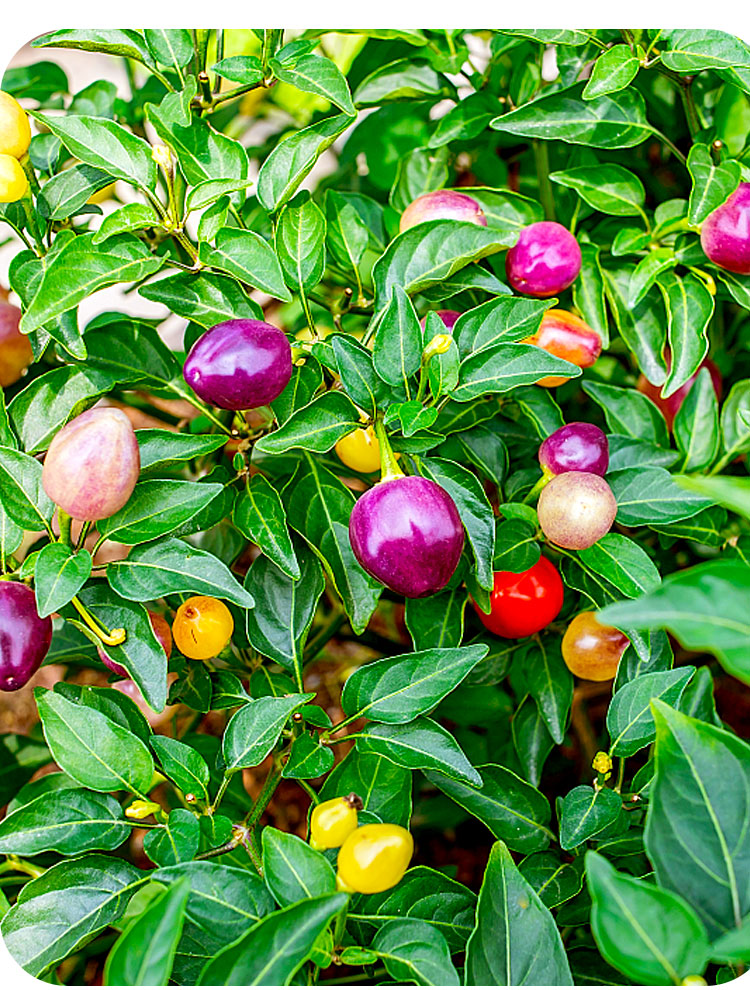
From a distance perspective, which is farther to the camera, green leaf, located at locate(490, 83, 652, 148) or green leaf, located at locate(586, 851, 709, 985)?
green leaf, located at locate(490, 83, 652, 148)

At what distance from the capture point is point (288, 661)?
794 mm

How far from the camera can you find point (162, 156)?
0.71 metres

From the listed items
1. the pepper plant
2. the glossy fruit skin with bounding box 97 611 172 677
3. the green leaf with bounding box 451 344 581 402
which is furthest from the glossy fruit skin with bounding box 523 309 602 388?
the glossy fruit skin with bounding box 97 611 172 677

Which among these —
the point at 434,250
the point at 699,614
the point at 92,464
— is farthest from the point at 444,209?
the point at 699,614

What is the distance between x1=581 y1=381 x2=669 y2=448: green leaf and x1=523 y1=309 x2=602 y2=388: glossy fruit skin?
74 mm

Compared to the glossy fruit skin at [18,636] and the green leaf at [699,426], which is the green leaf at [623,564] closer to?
the green leaf at [699,426]

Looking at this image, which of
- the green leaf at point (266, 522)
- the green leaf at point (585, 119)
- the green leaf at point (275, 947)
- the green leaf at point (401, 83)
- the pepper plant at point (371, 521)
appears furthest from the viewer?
the green leaf at point (401, 83)

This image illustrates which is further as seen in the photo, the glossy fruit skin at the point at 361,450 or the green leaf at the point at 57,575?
the glossy fruit skin at the point at 361,450

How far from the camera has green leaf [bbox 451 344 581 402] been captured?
0.69 m

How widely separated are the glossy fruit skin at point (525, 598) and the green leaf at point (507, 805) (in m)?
0.13

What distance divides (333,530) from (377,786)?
0.76ft

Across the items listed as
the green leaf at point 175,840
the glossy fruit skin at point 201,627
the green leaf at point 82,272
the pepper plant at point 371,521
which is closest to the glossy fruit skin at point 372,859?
the pepper plant at point 371,521

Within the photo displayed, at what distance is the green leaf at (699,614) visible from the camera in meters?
0.41

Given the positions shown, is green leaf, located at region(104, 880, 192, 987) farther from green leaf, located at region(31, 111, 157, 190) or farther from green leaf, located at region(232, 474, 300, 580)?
green leaf, located at region(31, 111, 157, 190)
